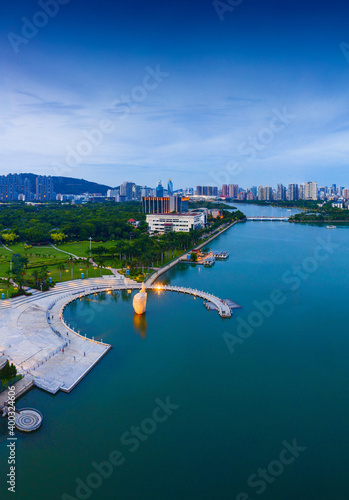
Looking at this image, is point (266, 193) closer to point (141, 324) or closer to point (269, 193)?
point (269, 193)

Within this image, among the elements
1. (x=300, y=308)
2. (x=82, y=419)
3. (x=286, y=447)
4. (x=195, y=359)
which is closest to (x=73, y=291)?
(x=195, y=359)

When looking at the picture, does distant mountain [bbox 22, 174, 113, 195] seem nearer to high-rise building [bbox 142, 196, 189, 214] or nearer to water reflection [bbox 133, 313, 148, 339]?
high-rise building [bbox 142, 196, 189, 214]

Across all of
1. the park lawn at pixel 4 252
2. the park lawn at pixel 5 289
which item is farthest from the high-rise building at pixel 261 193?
the park lawn at pixel 5 289

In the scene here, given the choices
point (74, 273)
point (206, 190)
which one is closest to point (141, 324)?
point (74, 273)

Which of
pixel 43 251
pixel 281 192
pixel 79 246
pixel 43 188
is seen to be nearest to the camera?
pixel 43 251

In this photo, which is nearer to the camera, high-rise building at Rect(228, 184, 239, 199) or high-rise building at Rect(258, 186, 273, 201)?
high-rise building at Rect(258, 186, 273, 201)

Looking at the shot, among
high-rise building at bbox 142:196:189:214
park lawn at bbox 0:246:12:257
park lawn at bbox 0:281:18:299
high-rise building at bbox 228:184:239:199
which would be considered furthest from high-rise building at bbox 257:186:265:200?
park lawn at bbox 0:281:18:299

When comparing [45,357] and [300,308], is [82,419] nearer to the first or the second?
[45,357]
